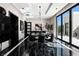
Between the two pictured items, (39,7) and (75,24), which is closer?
(75,24)

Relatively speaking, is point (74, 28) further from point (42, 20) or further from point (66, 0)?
point (42, 20)

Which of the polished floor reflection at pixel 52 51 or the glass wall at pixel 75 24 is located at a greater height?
the glass wall at pixel 75 24

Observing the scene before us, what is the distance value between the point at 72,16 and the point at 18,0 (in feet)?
16.5

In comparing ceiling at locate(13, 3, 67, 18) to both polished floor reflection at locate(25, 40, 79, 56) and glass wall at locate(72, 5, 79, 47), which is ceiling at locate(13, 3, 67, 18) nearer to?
glass wall at locate(72, 5, 79, 47)

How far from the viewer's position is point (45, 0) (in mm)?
2922

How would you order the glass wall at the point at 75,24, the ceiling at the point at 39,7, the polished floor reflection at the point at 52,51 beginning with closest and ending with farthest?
the polished floor reflection at the point at 52,51 < the glass wall at the point at 75,24 < the ceiling at the point at 39,7

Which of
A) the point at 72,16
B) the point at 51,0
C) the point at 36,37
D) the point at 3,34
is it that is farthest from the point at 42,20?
the point at 51,0

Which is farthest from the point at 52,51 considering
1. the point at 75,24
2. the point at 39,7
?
the point at 39,7

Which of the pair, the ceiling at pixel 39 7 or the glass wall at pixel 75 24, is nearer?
the glass wall at pixel 75 24

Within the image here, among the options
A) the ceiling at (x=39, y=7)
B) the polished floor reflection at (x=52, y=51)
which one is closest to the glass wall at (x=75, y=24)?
the ceiling at (x=39, y=7)

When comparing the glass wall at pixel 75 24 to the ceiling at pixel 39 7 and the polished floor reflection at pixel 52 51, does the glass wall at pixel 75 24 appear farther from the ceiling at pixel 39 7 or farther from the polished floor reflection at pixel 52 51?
the polished floor reflection at pixel 52 51

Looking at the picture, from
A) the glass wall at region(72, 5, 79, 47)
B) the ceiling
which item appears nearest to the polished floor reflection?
the glass wall at region(72, 5, 79, 47)

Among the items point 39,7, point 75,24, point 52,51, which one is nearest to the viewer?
point 52,51

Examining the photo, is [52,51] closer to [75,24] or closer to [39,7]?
[75,24]
